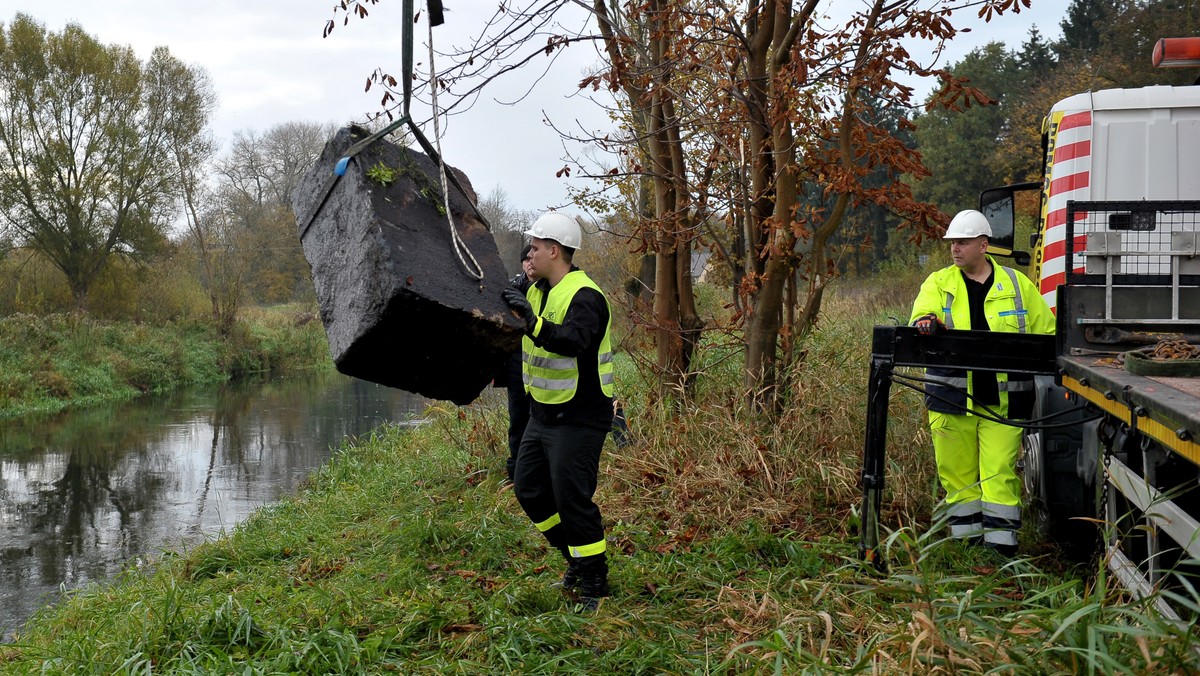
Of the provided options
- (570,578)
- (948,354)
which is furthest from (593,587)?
(948,354)

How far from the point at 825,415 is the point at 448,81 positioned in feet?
11.1

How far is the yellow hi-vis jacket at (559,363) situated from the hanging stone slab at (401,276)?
0.14 meters

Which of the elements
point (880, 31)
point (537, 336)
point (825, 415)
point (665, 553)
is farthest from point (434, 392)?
point (880, 31)

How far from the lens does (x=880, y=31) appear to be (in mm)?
5887

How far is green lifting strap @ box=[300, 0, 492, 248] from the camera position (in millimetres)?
3891

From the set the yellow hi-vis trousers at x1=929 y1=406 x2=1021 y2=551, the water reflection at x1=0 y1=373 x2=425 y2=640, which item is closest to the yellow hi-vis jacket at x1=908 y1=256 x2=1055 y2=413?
the yellow hi-vis trousers at x1=929 y1=406 x2=1021 y2=551

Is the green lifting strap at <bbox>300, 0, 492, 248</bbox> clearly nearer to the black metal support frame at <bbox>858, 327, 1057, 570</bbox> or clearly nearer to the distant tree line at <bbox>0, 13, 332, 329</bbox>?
the black metal support frame at <bbox>858, 327, 1057, 570</bbox>

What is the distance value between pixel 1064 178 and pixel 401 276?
365cm

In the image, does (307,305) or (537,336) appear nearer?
(537,336)

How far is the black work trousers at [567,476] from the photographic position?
439 cm

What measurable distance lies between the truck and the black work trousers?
1.24 meters

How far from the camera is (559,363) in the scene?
4402 millimetres

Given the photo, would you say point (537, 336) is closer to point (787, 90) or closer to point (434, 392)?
point (434, 392)

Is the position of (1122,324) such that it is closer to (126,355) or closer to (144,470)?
(144,470)
